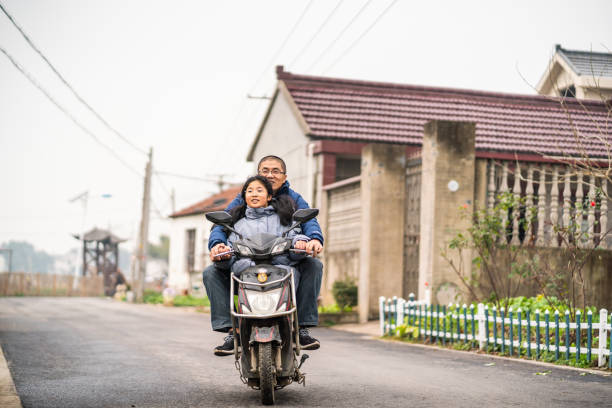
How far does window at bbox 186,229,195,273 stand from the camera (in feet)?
140

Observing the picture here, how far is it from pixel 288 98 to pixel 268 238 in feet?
58.3

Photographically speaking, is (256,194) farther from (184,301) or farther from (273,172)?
(184,301)

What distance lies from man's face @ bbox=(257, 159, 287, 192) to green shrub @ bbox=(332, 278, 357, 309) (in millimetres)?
11518

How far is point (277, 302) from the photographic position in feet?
19.3

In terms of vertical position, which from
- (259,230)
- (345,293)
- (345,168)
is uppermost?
(345,168)

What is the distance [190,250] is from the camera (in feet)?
142

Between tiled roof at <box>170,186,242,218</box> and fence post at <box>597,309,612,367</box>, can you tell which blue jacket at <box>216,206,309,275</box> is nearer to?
fence post at <box>597,309,612,367</box>

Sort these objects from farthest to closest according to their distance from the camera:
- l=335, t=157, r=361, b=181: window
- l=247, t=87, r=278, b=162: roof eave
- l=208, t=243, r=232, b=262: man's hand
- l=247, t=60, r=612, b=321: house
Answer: l=247, t=87, r=278, b=162: roof eave
l=335, t=157, r=361, b=181: window
l=247, t=60, r=612, b=321: house
l=208, t=243, r=232, b=262: man's hand

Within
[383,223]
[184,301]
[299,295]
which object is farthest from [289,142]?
[299,295]

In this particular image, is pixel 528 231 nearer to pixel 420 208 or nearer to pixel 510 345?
pixel 420 208

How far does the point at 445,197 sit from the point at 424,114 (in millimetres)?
9341

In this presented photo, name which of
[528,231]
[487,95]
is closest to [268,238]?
[528,231]

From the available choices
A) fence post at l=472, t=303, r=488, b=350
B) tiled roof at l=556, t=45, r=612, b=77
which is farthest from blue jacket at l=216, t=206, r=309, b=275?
tiled roof at l=556, t=45, r=612, b=77

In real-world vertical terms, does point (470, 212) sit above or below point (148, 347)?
above
